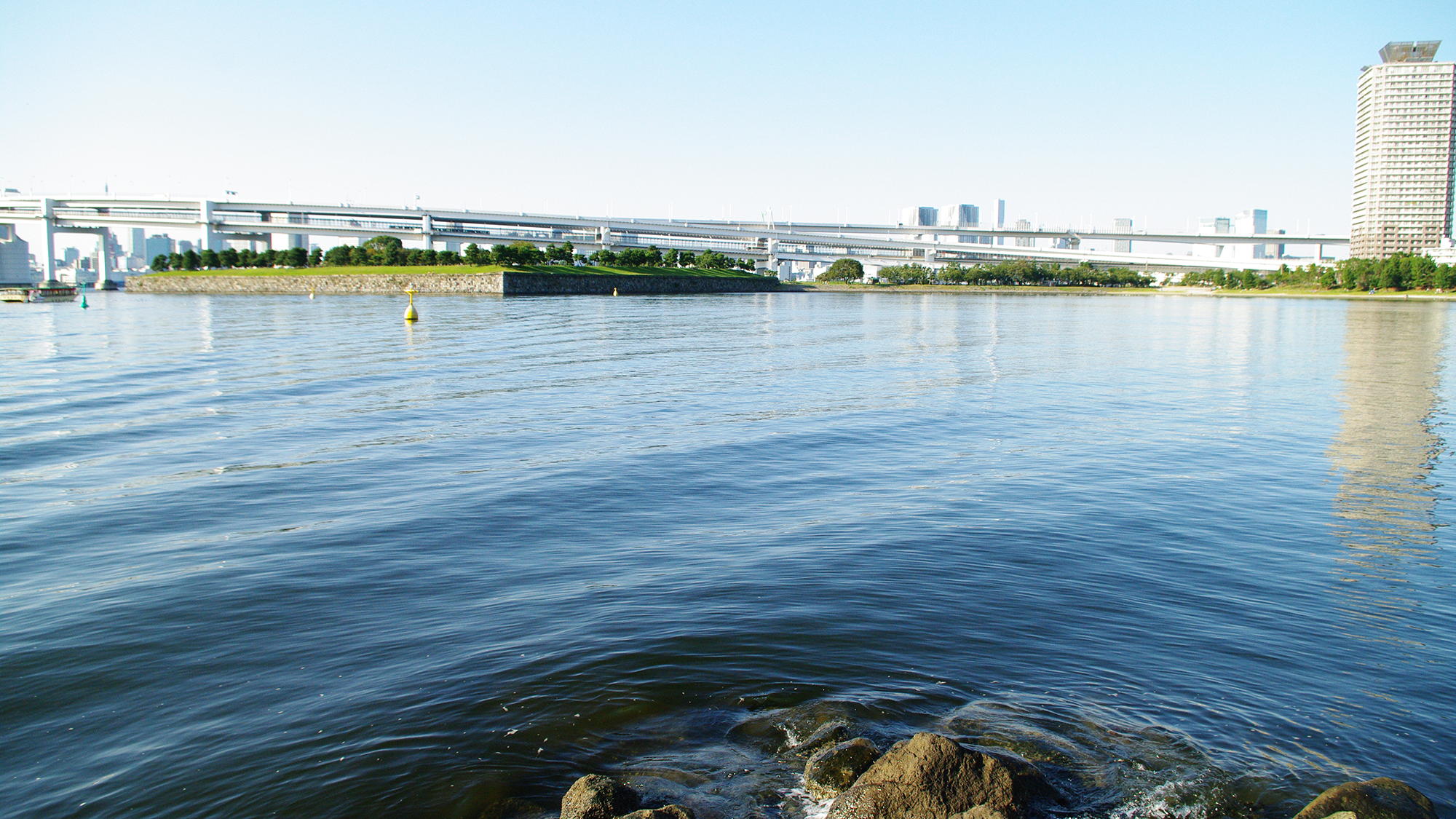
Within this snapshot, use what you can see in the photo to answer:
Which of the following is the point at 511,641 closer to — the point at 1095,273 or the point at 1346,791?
the point at 1346,791

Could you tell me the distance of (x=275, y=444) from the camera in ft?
46.8

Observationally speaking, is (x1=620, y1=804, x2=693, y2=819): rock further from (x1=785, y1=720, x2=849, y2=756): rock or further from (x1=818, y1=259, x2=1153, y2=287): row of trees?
(x1=818, y1=259, x2=1153, y2=287): row of trees

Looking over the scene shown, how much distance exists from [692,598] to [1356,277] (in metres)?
141

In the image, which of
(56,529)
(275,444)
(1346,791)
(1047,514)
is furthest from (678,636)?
(275,444)

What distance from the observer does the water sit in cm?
533

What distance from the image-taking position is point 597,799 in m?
4.55

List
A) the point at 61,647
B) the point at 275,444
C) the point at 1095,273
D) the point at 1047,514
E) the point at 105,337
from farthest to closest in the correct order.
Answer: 1. the point at 1095,273
2. the point at 105,337
3. the point at 275,444
4. the point at 1047,514
5. the point at 61,647

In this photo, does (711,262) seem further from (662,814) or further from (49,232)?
(662,814)

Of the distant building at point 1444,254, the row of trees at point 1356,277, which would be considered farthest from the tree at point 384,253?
the distant building at point 1444,254

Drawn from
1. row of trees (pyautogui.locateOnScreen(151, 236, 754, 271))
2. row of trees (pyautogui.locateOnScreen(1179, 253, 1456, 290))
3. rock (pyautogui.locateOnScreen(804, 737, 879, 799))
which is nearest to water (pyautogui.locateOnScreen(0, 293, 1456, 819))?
rock (pyautogui.locateOnScreen(804, 737, 879, 799))

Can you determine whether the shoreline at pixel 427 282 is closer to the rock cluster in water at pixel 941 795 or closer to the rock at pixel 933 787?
the rock cluster in water at pixel 941 795

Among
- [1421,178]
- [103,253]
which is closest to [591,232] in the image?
[103,253]

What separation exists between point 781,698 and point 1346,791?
3.13 metres

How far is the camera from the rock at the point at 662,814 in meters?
4.26
